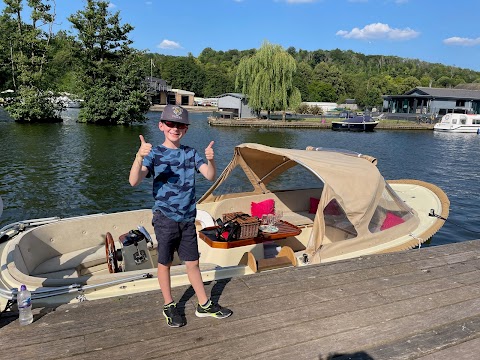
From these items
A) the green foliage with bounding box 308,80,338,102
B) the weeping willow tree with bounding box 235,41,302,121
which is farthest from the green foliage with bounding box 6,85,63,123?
the green foliage with bounding box 308,80,338,102

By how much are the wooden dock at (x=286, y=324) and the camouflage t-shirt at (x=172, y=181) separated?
110cm

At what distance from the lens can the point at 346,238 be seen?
6445mm

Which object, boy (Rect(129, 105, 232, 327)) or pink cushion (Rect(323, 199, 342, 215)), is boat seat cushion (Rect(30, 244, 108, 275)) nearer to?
boy (Rect(129, 105, 232, 327))

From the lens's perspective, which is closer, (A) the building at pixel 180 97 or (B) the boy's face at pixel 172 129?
(B) the boy's face at pixel 172 129

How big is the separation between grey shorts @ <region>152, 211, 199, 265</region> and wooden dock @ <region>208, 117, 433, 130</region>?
1892 inches

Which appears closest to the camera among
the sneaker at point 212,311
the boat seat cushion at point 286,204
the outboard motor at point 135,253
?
the sneaker at point 212,311

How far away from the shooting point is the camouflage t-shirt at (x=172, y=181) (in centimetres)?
362

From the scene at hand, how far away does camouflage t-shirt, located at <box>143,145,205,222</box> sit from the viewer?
142 inches

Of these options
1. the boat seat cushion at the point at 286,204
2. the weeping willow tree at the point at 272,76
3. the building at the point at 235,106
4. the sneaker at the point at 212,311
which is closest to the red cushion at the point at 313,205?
the boat seat cushion at the point at 286,204

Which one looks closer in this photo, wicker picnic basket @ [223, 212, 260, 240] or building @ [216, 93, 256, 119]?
wicker picnic basket @ [223, 212, 260, 240]

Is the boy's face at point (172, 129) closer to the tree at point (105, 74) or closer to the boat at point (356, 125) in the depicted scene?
the tree at point (105, 74)

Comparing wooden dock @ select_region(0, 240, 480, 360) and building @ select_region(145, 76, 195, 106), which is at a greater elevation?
building @ select_region(145, 76, 195, 106)

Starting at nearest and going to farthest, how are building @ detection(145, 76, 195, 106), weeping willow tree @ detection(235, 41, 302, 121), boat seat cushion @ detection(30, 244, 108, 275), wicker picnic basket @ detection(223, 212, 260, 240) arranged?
boat seat cushion @ detection(30, 244, 108, 275)
wicker picnic basket @ detection(223, 212, 260, 240)
weeping willow tree @ detection(235, 41, 302, 121)
building @ detection(145, 76, 195, 106)

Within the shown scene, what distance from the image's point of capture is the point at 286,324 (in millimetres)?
3725
